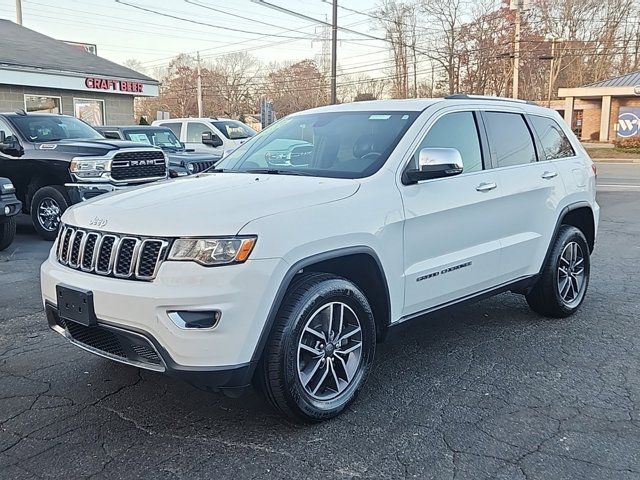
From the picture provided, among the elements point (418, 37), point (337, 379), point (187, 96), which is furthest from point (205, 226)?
point (187, 96)

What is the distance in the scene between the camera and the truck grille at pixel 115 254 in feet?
10.5

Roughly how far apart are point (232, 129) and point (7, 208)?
808 centimetres

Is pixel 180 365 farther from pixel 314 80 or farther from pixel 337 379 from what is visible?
pixel 314 80

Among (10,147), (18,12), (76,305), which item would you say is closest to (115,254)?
(76,305)

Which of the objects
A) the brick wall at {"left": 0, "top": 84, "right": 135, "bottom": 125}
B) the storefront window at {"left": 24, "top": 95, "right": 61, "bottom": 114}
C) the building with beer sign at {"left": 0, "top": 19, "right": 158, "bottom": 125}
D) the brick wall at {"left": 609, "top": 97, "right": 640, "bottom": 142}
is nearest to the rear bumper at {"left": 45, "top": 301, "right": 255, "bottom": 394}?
the brick wall at {"left": 0, "top": 84, "right": 135, "bottom": 125}

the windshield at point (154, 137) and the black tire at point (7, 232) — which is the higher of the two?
the windshield at point (154, 137)

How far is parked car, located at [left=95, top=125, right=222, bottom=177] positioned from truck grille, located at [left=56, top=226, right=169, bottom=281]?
751cm

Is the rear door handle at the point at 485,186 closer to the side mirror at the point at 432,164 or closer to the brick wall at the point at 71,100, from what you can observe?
the side mirror at the point at 432,164

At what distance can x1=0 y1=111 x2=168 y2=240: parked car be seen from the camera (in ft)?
30.7

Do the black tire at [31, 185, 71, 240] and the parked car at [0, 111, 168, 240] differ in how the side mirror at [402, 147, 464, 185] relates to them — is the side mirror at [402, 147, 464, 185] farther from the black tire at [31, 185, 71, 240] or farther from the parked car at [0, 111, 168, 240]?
the black tire at [31, 185, 71, 240]

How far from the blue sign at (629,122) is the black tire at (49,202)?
3718cm

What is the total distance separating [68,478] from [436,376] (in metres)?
2.33

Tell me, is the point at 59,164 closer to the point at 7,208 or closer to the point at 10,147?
the point at 10,147

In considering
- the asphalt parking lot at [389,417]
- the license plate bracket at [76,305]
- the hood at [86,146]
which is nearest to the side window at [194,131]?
the hood at [86,146]
